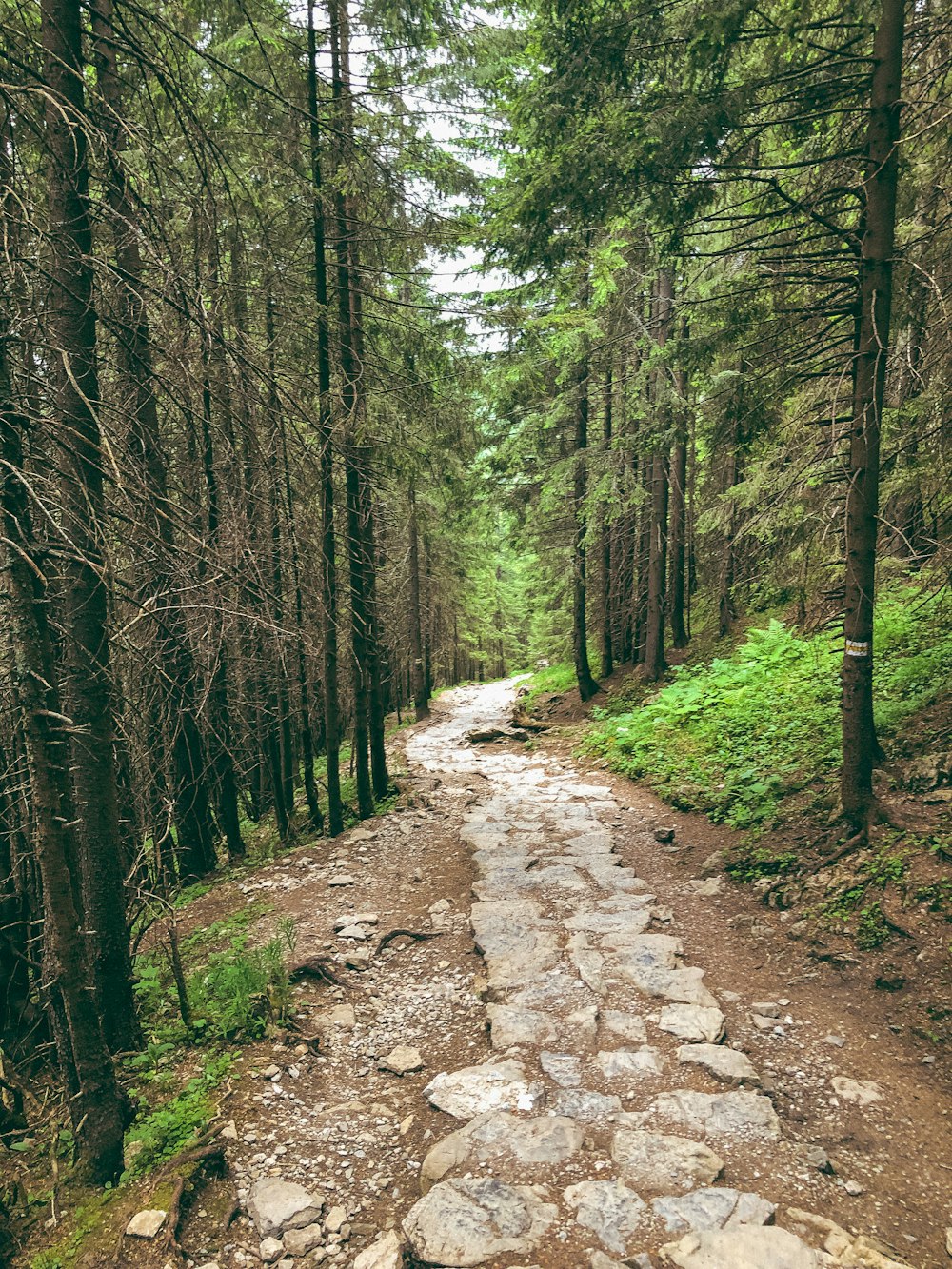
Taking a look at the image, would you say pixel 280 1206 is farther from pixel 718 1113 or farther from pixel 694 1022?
pixel 694 1022

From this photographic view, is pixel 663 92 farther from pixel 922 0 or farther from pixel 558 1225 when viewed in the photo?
pixel 558 1225

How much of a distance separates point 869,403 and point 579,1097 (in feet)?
19.2

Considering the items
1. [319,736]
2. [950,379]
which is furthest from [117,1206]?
[319,736]

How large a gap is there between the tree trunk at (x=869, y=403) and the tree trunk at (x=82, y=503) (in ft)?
18.9

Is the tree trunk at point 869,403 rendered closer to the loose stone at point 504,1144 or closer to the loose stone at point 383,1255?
the loose stone at point 504,1144

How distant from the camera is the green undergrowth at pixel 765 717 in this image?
7492 mm

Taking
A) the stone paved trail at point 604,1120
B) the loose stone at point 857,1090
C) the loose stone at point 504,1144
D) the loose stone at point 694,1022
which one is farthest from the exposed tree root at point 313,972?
the loose stone at point 857,1090

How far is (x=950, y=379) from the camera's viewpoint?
19.3 feet

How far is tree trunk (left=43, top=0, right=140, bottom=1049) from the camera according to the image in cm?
310

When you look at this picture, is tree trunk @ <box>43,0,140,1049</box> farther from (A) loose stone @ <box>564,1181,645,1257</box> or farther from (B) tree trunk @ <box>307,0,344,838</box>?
(B) tree trunk @ <box>307,0,344,838</box>

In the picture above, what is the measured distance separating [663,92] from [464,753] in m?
12.5

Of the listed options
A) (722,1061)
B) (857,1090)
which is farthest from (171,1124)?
(857,1090)

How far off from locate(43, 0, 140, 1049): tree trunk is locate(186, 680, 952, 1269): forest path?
4.97ft

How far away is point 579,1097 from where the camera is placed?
155 inches
